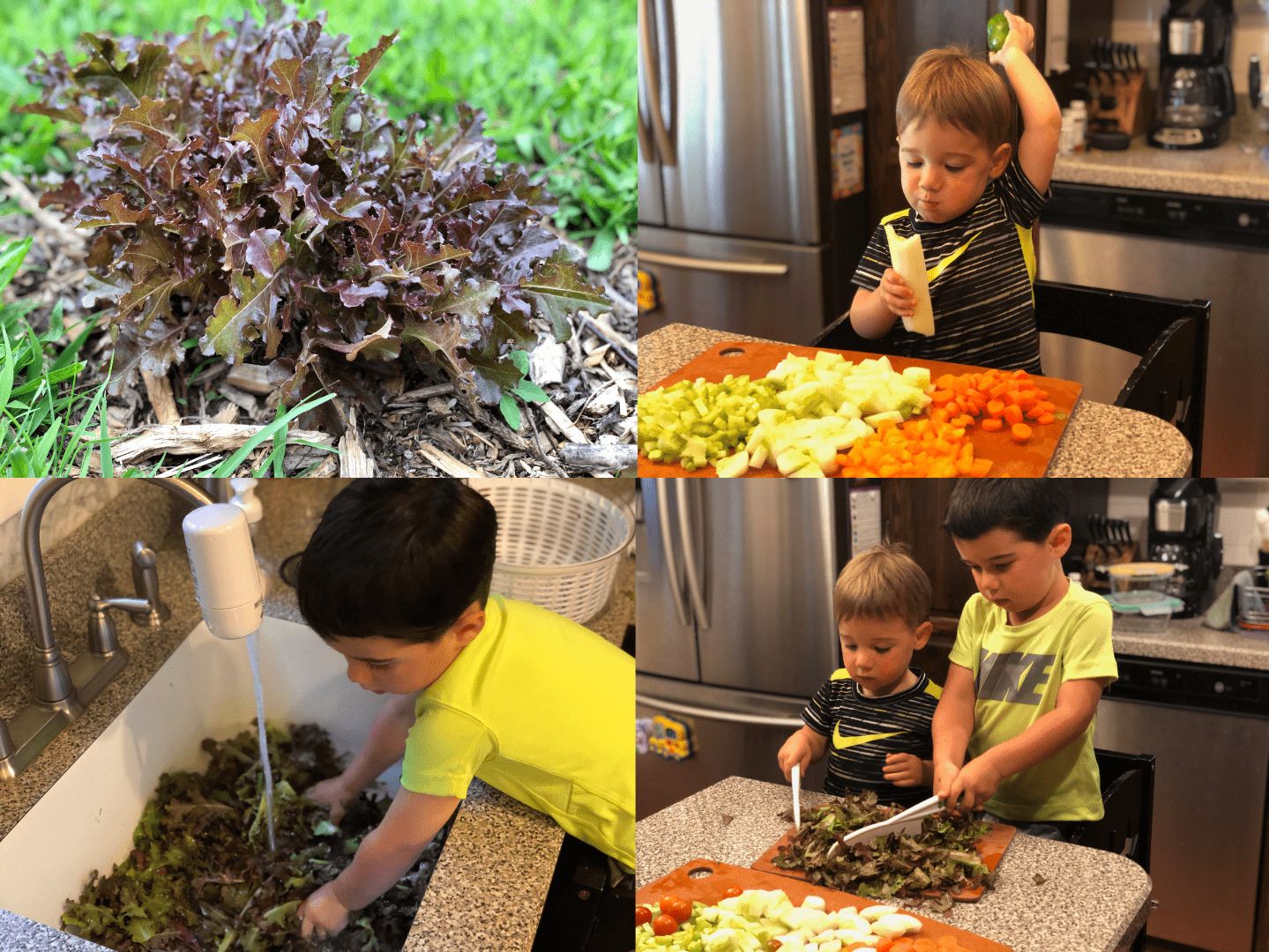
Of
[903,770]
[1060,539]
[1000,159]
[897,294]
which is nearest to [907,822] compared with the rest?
[903,770]

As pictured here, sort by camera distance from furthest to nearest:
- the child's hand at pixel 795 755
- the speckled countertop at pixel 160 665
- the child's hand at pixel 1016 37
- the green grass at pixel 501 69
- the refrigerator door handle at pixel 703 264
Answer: the green grass at pixel 501 69, the refrigerator door handle at pixel 703 264, the child's hand at pixel 795 755, the child's hand at pixel 1016 37, the speckled countertop at pixel 160 665

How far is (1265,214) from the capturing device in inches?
46.8

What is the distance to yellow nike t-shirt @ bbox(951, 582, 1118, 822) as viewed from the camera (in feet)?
3.41

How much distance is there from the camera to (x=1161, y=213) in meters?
1.29

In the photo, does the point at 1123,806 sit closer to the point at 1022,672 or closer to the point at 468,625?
the point at 1022,672

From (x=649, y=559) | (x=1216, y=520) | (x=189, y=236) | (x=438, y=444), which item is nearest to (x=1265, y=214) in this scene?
(x=1216, y=520)

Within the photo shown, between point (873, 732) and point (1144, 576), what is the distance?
31cm

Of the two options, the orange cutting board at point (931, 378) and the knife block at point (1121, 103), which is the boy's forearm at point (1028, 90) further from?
the orange cutting board at point (931, 378)

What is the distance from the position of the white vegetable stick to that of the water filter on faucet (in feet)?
2.18

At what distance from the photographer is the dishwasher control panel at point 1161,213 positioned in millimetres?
1091

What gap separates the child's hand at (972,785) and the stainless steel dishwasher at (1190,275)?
385mm

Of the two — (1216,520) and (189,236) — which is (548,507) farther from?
(1216,520)

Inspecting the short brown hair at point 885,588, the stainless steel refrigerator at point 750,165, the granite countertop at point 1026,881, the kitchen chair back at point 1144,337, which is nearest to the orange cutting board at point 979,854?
the granite countertop at point 1026,881

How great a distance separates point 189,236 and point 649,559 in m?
0.69
